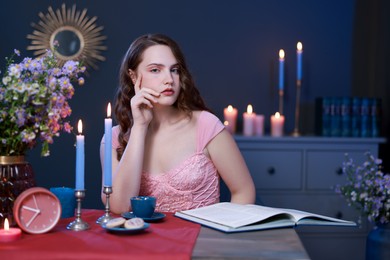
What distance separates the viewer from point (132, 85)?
2.28m

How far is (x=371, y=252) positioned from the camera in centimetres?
295

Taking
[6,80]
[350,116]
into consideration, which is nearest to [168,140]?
[6,80]

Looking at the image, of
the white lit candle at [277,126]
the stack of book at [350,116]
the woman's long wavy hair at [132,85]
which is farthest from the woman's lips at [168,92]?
the stack of book at [350,116]

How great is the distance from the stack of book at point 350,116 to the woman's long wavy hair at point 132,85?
5.07 feet

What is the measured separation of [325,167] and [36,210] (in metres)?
2.52

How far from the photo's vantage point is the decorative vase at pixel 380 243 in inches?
113

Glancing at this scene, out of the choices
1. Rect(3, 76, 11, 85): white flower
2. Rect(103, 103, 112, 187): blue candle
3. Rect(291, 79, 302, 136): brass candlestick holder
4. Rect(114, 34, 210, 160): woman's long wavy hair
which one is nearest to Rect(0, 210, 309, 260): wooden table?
Rect(103, 103, 112, 187): blue candle

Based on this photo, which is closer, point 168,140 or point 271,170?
point 168,140

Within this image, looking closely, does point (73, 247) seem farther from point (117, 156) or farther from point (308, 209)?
point (308, 209)

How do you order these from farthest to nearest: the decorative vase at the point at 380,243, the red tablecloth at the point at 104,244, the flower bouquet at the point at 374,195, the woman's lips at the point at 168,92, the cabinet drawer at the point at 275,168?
the cabinet drawer at the point at 275,168 < the decorative vase at the point at 380,243 < the flower bouquet at the point at 374,195 < the woman's lips at the point at 168,92 < the red tablecloth at the point at 104,244

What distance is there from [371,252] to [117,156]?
4.90 feet

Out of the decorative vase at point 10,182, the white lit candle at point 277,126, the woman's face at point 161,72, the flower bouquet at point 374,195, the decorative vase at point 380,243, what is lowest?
the decorative vase at point 380,243

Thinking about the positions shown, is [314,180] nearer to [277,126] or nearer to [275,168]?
[275,168]

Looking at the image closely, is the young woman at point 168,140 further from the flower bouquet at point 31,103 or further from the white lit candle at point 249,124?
the white lit candle at point 249,124
